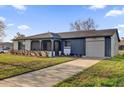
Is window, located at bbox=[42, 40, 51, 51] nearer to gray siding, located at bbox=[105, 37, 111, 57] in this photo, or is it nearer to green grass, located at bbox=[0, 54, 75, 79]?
gray siding, located at bbox=[105, 37, 111, 57]

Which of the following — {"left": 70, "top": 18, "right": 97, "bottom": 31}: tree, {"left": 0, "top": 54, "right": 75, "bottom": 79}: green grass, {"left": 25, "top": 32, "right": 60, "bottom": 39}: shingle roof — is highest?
{"left": 70, "top": 18, "right": 97, "bottom": 31}: tree

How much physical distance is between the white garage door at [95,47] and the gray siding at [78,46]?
2.42 feet

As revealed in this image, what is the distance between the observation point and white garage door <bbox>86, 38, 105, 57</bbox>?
760 inches

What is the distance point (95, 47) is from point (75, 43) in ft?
8.35

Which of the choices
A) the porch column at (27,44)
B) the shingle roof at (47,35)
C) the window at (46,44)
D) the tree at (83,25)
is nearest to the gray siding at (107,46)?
the tree at (83,25)

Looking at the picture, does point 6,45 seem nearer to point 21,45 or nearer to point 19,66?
point 21,45

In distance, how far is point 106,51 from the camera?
1923 centimetres

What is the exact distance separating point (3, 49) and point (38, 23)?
1486 centimetres

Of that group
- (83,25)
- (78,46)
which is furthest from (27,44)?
(83,25)

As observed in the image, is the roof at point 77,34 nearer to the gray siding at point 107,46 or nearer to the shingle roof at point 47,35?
the shingle roof at point 47,35

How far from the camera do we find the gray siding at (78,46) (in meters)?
20.8

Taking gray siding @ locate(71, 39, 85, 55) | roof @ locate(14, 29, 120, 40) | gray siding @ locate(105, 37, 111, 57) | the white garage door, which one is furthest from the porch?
gray siding @ locate(105, 37, 111, 57)
